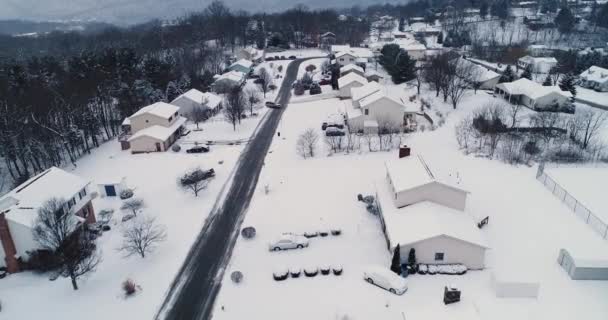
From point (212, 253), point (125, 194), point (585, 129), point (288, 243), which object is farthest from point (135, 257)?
point (585, 129)

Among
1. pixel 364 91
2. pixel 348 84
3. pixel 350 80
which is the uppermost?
pixel 350 80

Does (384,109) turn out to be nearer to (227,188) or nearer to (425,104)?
(425,104)

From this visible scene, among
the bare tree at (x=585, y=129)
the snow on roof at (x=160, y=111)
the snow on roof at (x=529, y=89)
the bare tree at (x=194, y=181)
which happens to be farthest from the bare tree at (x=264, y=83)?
the bare tree at (x=585, y=129)

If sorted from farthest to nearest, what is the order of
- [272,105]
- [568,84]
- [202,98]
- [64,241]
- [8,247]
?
[272,105], [202,98], [568,84], [8,247], [64,241]

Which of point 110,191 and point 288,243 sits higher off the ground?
point 110,191

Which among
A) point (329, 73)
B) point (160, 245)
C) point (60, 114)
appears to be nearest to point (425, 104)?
point (329, 73)

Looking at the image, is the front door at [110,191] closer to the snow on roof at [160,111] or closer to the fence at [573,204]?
the snow on roof at [160,111]

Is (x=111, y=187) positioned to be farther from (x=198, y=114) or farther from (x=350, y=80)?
(x=350, y=80)

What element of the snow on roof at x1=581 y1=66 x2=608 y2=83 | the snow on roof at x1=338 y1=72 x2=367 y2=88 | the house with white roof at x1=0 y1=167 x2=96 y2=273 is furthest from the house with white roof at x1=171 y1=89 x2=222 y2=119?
the snow on roof at x1=581 y1=66 x2=608 y2=83
